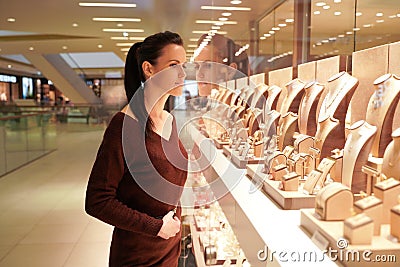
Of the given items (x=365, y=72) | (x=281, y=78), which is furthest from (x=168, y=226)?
(x=281, y=78)

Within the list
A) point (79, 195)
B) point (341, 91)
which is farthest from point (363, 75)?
point (79, 195)

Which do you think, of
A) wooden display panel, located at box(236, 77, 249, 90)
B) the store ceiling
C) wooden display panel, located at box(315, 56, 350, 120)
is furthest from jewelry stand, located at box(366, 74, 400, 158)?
the store ceiling

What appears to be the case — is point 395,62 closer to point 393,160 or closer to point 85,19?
point 393,160

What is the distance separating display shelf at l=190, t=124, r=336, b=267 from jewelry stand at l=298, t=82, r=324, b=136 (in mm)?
269

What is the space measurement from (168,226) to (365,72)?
0.74 metres

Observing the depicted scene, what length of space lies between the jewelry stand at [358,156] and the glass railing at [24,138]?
5.41m

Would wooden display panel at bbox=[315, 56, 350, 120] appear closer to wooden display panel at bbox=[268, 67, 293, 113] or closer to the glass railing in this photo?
wooden display panel at bbox=[268, 67, 293, 113]

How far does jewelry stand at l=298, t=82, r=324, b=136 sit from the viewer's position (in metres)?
1.41

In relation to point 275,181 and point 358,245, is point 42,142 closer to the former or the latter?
point 275,181

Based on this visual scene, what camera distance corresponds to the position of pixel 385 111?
988 millimetres

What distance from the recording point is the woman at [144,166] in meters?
1.06

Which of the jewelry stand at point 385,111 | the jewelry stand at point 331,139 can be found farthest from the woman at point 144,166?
the jewelry stand at point 385,111

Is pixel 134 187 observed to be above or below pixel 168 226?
above

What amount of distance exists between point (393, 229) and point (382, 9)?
→ 95cm
